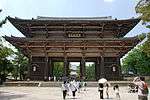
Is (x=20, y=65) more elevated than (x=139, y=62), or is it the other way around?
(x=139, y=62)

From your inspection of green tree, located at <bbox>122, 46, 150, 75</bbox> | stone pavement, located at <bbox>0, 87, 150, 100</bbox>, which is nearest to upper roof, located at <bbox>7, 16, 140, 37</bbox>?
stone pavement, located at <bbox>0, 87, 150, 100</bbox>

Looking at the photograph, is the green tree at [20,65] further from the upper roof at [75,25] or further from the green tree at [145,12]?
the green tree at [145,12]

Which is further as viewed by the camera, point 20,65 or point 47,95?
point 20,65

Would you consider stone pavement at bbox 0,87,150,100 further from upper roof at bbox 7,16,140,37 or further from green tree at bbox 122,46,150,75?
green tree at bbox 122,46,150,75

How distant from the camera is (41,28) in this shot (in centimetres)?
4131

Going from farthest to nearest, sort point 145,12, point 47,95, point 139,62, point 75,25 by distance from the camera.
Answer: point 139,62 → point 75,25 → point 47,95 → point 145,12

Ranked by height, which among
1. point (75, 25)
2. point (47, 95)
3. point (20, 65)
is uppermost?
point (75, 25)

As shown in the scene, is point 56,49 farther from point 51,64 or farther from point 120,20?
point 120,20

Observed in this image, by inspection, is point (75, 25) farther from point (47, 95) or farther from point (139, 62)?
point (139, 62)

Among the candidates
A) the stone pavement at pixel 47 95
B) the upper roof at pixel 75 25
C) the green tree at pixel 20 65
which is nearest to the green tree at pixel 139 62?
the upper roof at pixel 75 25

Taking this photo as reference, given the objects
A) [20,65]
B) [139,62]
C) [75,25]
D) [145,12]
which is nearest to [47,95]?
[145,12]

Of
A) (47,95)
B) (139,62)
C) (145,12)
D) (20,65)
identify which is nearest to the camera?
(145,12)

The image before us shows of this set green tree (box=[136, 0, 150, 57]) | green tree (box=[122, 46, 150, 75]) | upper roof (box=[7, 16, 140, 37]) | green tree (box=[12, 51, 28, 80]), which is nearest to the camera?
green tree (box=[136, 0, 150, 57])

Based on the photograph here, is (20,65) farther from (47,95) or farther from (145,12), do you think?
(145,12)
